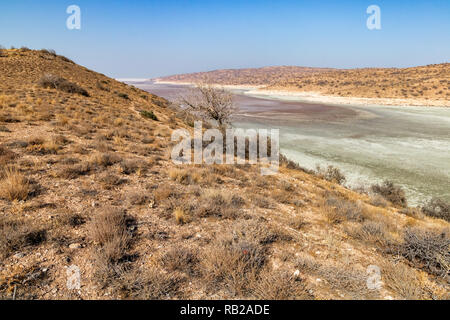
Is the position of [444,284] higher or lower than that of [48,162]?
lower

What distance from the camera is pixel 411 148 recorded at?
17219 mm

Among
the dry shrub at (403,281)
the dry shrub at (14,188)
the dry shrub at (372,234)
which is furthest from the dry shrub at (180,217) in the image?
the dry shrub at (372,234)

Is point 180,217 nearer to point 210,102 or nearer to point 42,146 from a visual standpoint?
point 42,146

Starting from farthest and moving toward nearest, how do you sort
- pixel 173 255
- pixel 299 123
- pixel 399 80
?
pixel 399 80, pixel 299 123, pixel 173 255

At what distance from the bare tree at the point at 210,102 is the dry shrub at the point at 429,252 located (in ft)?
40.6

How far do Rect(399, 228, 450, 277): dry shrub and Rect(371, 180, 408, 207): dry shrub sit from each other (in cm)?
579

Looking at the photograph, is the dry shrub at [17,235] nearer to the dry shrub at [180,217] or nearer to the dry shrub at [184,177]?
the dry shrub at [180,217]

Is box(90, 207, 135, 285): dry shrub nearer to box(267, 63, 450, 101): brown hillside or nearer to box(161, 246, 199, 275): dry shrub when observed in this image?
box(161, 246, 199, 275): dry shrub

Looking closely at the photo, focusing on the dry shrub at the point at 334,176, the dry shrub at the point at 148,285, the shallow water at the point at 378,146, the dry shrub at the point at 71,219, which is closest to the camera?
the dry shrub at the point at 148,285

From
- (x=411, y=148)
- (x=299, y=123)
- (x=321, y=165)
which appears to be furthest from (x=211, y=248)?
(x=299, y=123)

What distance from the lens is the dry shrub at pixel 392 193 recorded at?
9.61 m

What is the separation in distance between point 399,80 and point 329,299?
240 ft

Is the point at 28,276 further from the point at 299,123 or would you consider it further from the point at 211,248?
the point at 299,123

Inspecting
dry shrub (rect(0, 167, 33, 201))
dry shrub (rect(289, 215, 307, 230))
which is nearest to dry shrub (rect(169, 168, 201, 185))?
dry shrub (rect(289, 215, 307, 230))
